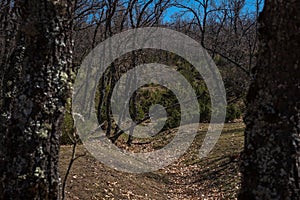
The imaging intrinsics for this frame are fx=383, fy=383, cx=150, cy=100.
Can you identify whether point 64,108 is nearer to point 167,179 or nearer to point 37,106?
point 37,106

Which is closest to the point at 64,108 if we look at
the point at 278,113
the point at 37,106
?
the point at 37,106

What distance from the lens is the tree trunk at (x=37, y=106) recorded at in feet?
7.19

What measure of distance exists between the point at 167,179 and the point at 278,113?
750cm

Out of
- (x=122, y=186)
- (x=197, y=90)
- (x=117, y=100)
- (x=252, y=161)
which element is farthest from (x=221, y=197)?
(x=197, y=90)

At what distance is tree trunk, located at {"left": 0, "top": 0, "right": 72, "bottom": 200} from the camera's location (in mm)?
2191

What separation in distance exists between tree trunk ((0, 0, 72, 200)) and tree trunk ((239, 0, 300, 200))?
46.1 inches

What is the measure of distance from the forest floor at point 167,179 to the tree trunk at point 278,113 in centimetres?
316

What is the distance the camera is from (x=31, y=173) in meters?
2.19

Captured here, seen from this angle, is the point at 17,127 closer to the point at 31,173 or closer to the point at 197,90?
the point at 31,173

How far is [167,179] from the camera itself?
9406mm

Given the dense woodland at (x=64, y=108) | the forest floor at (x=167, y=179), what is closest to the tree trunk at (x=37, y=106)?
the dense woodland at (x=64, y=108)

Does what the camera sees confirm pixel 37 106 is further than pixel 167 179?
No

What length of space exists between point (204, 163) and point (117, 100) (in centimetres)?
707

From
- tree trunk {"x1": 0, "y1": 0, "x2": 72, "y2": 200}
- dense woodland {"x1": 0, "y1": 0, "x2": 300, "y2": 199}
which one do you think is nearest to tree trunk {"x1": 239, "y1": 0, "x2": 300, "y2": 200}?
dense woodland {"x1": 0, "y1": 0, "x2": 300, "y2": 199}
